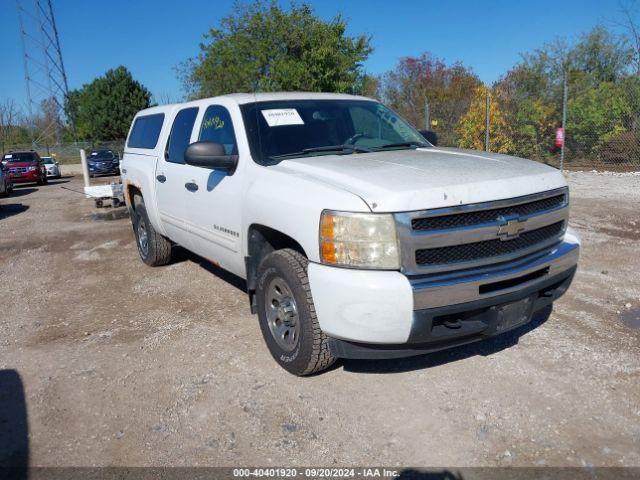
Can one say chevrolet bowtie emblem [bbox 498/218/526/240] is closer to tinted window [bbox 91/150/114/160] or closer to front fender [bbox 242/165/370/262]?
front fender [bbox 242/165/370/262]

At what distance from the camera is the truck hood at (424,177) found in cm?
294

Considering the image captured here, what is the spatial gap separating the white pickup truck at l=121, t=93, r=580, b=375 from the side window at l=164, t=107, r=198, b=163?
22.0 inches

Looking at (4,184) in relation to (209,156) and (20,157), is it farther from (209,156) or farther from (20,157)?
(209,156)

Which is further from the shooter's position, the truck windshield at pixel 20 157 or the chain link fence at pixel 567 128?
the truck windshield at pixel 20 157

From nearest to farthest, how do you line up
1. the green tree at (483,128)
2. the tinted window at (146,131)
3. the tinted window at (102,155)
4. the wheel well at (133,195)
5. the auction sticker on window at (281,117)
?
1. the auction sticker on window at (281,117)
2. the tinted window at (146,131)
3. the wheel well at (133,195)
4. the green tree at (483,128)
5. the tinted window at (102,155)

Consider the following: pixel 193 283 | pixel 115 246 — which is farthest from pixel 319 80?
pixel 193 283

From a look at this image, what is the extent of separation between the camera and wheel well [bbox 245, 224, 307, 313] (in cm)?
379

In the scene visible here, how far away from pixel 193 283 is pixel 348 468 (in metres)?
3.67

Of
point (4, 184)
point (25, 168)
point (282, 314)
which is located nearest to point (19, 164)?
point (25, 168)

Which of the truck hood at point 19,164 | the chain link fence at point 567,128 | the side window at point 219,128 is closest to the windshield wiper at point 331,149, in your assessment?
the side window at point 219,128

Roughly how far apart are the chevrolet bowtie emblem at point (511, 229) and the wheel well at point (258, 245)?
140cm

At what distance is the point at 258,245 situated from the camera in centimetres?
387

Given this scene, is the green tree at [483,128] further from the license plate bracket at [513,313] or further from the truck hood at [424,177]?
the license plate bracket at [513,313]

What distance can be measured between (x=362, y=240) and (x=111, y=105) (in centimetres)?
4616
